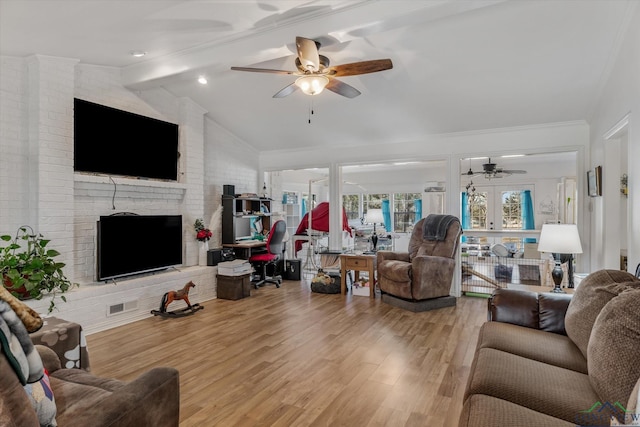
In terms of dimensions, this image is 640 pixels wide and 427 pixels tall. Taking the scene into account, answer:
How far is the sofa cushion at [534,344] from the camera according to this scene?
190 centimetres

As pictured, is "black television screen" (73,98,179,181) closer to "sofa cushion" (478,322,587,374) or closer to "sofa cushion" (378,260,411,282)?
"sofa cushion" (378,260,411,282)

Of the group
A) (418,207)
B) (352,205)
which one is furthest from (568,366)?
(352,205)

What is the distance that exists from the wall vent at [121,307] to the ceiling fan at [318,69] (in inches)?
114

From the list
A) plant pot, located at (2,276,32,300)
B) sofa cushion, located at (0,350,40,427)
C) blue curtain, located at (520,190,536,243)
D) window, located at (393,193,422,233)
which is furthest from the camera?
window, located at (393,193,422,233)

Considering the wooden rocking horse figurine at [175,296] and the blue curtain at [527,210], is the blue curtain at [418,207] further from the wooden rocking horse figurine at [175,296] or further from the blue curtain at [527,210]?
the wooden rocking horse figurine at [175,296]

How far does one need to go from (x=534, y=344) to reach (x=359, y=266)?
3.33 m

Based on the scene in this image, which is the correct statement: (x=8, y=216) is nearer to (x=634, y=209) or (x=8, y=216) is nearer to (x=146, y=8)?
(x=146, y=8)

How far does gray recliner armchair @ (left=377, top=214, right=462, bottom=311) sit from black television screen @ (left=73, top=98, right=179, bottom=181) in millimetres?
3260

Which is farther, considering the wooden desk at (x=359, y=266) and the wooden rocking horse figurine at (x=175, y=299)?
the wooden desk at (x=359, y=266)

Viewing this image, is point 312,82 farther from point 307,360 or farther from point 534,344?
point 534,344

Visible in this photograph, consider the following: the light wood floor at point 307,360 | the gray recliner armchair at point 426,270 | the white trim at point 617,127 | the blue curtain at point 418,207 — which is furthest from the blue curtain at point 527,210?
the white trim at point 617,127

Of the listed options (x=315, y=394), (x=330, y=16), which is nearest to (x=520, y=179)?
(x=330, y=16)

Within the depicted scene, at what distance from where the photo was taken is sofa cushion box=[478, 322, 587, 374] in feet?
6.23

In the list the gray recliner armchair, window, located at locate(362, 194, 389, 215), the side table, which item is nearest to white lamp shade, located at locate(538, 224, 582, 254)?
the gray recliner armchair
